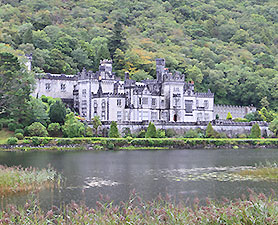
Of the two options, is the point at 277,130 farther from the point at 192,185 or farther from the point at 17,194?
the point at 17,194

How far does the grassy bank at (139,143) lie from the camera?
222 feet

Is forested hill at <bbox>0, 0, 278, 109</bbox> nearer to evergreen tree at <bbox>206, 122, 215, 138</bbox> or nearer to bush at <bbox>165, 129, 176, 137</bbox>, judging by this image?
bush at <bbox>165, 129, 176, 137</bbox>

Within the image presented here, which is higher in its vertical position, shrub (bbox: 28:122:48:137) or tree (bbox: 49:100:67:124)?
tree (bbox: 49:100:67:124)

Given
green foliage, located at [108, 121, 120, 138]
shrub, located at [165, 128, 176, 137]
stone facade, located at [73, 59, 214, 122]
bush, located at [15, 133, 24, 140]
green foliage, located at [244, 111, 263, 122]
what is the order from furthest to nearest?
green foliage, located at [244, 111, 263, 122] < stone facade, located at [73, 59, 214, 122] < shrub, located at [165, 128, 176, 137] < green foliage, located at [108, 121, 120, 138] < bush, located at [15, 133, 24, 140]

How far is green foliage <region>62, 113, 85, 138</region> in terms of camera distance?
235 ft

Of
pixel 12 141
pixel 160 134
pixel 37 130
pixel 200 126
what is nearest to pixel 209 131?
pixel 200 126

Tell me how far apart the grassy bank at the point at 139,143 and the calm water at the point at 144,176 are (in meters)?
9.63

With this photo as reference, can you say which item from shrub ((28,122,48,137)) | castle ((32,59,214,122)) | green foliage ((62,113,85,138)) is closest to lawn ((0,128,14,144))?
shrub ((28,122,48,137))

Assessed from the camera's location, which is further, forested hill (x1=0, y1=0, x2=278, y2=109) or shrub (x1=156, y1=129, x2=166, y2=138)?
forested hill (x1=0, y1=0, x2=278, y2=109)

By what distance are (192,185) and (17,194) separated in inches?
436

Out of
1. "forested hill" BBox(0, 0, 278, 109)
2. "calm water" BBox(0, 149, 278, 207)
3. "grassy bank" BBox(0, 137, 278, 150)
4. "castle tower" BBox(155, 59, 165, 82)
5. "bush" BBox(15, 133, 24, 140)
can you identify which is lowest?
"calm water" BBox(0, 149, 278, 207)

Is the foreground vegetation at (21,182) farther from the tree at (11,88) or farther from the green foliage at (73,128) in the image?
the green foliage at (73,128)

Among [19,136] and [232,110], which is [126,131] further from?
[232,110]

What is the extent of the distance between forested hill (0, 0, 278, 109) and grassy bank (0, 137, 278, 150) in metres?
31.4
